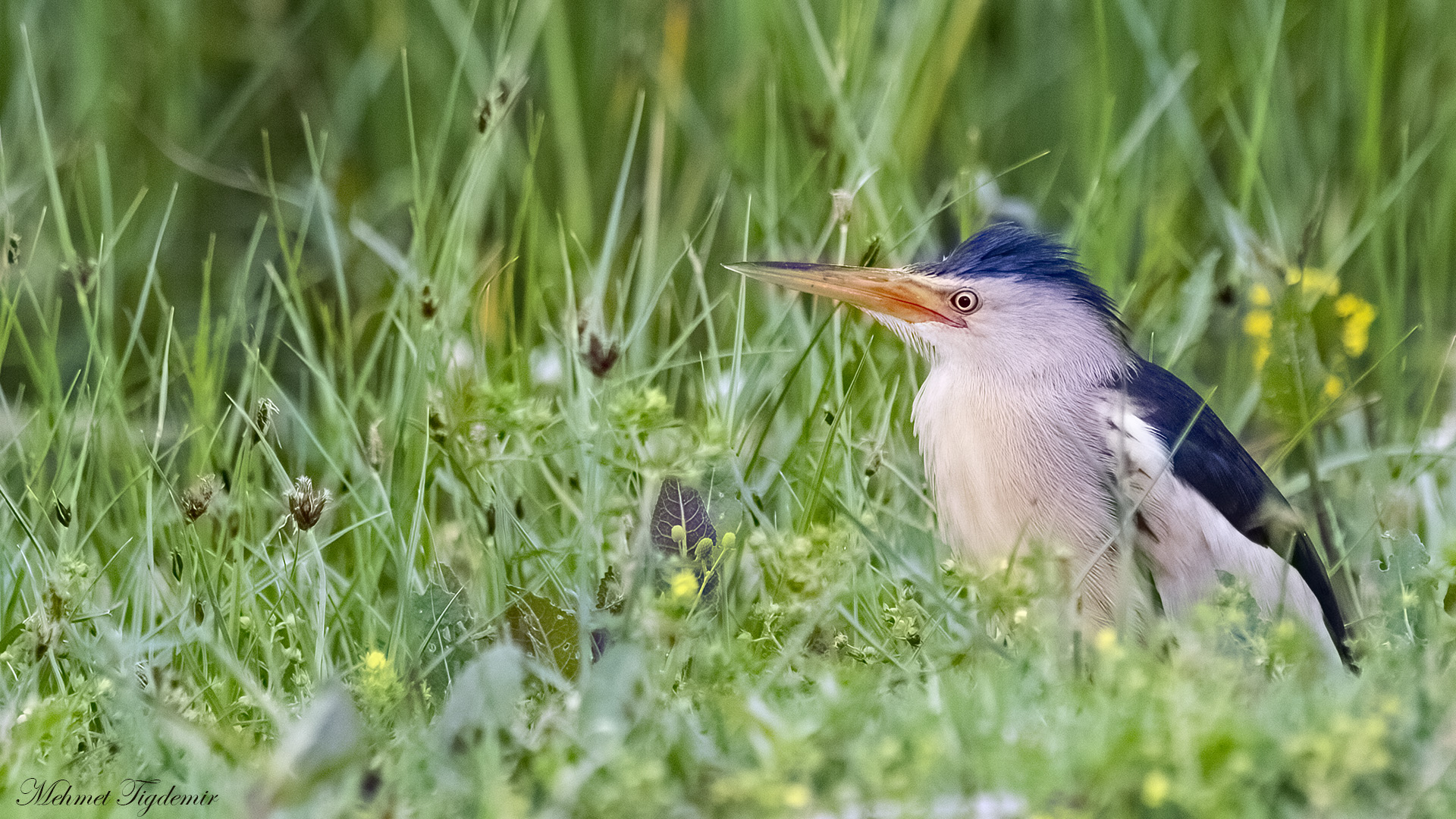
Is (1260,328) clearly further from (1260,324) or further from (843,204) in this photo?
(843,204)

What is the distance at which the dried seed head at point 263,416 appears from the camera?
6.83ft

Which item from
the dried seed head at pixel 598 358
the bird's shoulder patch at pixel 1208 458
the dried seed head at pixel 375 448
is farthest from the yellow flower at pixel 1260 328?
the dried seed head at pixel 375 448

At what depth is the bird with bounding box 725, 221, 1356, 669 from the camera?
229cm

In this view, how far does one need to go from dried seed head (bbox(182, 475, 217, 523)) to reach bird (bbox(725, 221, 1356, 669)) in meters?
0.95

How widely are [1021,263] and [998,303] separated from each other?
0.31 feet

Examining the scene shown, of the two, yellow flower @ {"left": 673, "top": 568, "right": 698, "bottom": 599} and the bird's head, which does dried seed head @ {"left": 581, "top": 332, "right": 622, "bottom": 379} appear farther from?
the bird's head

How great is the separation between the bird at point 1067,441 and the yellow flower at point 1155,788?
28.8 inches

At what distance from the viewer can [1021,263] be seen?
101 inches

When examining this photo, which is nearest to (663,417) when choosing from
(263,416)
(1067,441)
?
(263,416)

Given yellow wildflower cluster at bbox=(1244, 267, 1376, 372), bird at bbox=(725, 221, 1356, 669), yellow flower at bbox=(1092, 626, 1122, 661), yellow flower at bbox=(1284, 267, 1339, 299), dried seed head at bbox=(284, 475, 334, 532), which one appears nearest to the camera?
yellow flower at bbox=(1092, 626, 1122, 661)

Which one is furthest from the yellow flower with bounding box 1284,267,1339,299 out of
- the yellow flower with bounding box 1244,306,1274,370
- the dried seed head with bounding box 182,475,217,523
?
the dried seed head with bounding box 182,475,217,523

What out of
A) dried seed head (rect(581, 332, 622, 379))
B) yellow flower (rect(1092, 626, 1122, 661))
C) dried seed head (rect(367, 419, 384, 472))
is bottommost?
dried seed head (rect(367, 419, 384, 472))

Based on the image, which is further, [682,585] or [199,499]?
[199,499]

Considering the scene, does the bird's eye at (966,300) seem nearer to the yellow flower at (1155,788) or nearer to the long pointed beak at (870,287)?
the long pointed beak at (870,287)
